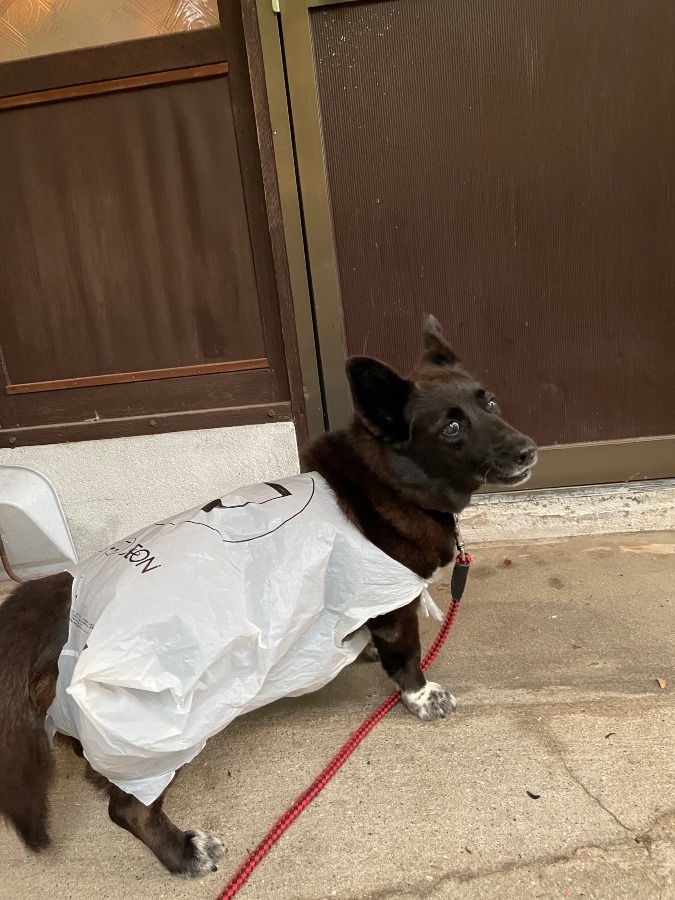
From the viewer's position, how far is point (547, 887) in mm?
1477

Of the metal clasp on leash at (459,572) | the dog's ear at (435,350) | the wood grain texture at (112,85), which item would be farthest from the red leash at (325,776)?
the wood grain texture at (112,85)

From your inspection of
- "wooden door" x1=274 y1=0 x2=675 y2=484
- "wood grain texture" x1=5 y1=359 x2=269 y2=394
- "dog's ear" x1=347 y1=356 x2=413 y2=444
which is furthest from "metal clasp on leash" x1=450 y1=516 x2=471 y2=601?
"wood grain texture" x1=5 y1=359 x2=269 y2=394

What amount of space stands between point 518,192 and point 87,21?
7.66 feet

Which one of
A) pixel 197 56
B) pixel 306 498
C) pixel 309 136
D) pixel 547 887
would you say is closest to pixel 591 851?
pixel 547 887

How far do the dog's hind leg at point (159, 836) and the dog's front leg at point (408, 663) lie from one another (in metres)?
0.80

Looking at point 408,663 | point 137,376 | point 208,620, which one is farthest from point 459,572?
point 137,376

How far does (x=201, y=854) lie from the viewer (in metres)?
1.67

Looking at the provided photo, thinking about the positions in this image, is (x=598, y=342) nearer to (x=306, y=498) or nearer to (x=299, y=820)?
(x=306, y=498)

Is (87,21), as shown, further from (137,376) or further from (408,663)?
(408,663)

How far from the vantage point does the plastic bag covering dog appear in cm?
148

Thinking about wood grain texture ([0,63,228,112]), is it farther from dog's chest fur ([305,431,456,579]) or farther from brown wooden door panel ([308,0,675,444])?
dog's chest fur ([305,431,456,579])

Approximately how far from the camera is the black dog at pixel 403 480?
172cm

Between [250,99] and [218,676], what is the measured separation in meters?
2.74

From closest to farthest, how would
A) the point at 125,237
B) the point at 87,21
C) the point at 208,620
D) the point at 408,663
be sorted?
the point at 208,620
the point at 408,663
the point at 87,21
the point at 125,237
